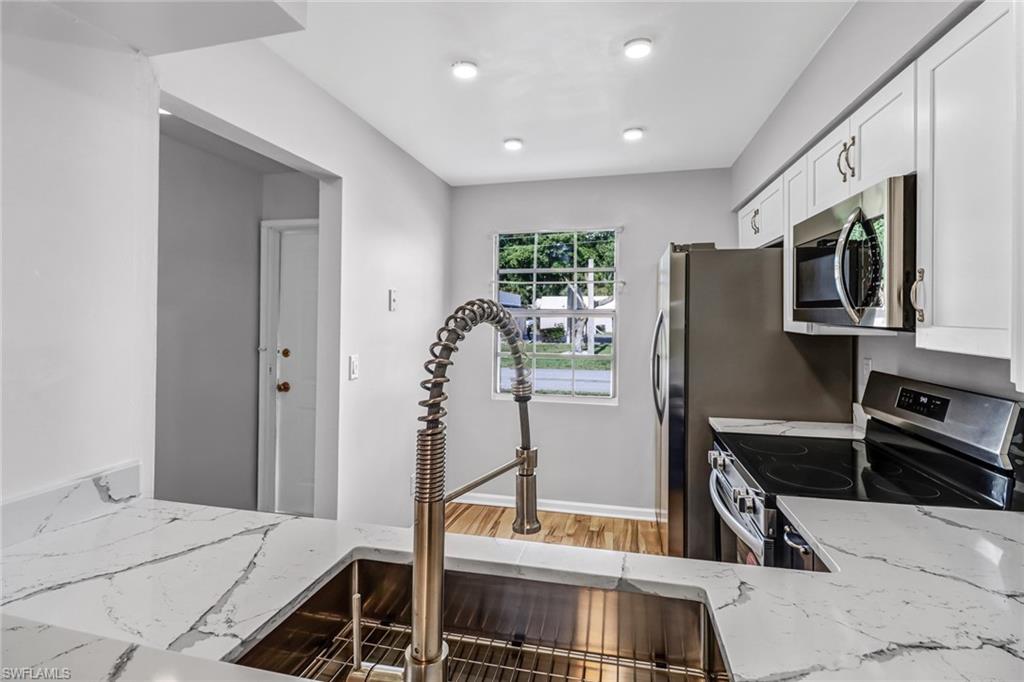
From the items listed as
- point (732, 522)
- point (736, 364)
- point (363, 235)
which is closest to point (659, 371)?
point (736, 364)

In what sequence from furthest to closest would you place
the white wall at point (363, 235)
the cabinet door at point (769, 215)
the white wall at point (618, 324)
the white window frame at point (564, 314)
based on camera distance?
the white window frame at point (564, 314) → the white wall at point (618, 324) → the cabinet door at point (769, 215) → the white wall at point (363, 235)

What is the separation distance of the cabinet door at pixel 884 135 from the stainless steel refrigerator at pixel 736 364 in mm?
666

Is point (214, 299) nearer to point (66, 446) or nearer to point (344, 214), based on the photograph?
point (344, 214)

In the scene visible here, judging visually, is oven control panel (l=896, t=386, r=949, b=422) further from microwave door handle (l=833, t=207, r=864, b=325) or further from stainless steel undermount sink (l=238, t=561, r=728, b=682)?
stainless steel undermount sink (l=238, t=561, r=728, b=682)

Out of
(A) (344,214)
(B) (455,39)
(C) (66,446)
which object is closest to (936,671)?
(C) (66,446)

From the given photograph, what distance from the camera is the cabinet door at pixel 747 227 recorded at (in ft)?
9.41

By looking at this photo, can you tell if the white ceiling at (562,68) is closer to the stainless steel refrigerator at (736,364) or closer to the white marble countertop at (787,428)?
the stainless steel refrigerator at (736,364)

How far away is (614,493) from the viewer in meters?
3.57

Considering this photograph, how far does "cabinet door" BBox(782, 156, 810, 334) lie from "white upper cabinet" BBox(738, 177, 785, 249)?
76 mm

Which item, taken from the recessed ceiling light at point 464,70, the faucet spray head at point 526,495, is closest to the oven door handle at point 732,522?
the faucet spray head at point 526,495

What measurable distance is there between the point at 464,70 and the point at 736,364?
1733mm

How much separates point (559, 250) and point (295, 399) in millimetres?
2090

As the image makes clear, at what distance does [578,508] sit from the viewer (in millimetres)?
3621

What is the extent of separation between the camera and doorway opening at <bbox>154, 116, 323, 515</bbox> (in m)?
2.80
